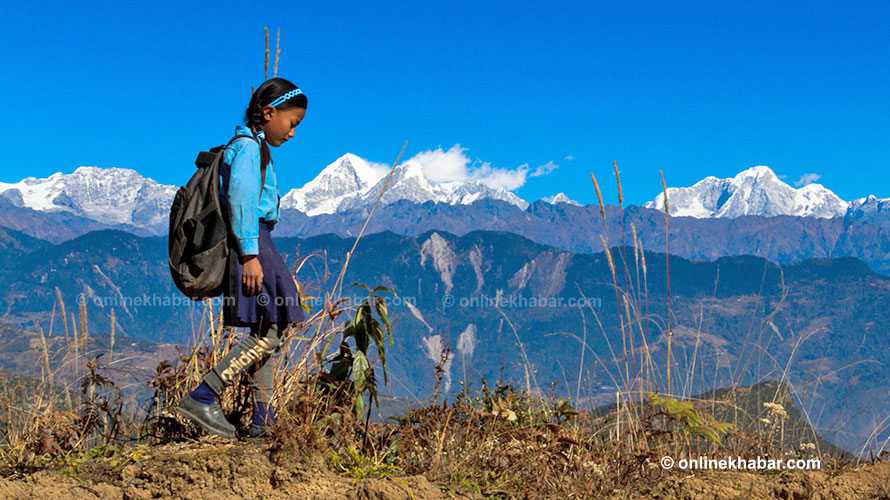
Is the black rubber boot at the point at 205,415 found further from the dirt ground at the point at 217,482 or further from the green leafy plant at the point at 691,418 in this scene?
the green leafy plant at the point at 691,418

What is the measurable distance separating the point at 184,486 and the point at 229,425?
739mm

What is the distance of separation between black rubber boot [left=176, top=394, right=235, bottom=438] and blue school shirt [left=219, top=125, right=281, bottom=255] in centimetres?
94

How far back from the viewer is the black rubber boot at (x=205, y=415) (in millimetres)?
3881

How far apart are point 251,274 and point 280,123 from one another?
3.29 ft

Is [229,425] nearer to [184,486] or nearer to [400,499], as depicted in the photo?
[184,486]

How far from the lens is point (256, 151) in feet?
13.0

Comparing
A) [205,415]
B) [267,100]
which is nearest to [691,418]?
[205,415]

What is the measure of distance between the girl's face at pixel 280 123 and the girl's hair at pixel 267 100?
1.3 inches

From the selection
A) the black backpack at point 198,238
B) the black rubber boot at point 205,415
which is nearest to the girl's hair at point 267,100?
the black backpack at point 198,238

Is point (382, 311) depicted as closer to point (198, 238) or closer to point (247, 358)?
point (247, 358)

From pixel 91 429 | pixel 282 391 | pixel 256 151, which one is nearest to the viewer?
pixel 256 151

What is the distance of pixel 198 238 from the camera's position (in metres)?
3.74

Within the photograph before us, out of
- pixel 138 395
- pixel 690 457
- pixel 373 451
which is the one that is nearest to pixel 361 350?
pixel 373 451

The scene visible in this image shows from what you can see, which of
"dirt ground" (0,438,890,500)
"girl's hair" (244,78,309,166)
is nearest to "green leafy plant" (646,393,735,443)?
"dirt ground" (0,438,890,500)
